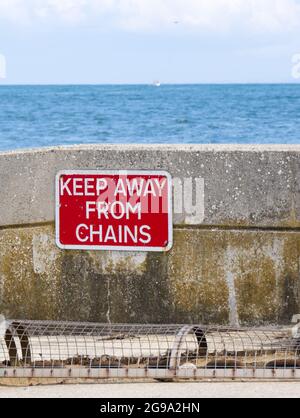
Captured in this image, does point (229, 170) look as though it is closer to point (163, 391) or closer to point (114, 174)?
point (114, 174)

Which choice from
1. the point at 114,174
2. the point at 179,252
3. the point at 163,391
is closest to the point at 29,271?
the point at 114,174

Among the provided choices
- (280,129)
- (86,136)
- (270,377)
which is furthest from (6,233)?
(280,129)

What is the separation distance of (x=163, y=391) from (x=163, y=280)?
1535 millimetres

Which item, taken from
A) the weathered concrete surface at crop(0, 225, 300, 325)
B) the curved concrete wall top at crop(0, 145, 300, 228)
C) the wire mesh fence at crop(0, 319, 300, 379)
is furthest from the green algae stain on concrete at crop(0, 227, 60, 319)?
the curved concrete wall top at crop(0, 145, 300, 228)

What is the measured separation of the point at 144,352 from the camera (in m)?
5.83

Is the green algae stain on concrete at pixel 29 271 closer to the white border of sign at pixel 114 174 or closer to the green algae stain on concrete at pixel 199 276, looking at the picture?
the white border of sign at pixel 114 174

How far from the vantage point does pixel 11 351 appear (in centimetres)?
542

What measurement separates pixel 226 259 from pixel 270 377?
51.7 inches

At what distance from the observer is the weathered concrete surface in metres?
6.24

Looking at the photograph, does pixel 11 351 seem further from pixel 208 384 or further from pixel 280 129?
pixel 280 129

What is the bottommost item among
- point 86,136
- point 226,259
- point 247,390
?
point 247,390

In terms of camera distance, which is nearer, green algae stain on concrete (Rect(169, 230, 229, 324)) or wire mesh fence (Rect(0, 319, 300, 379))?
wire mesh fence (Rect(0, 319, 300, 379))

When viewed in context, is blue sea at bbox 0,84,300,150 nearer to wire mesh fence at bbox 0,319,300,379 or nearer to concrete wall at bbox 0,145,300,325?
concrete wall at bbox 0,145,300,325

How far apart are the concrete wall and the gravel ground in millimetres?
1303
